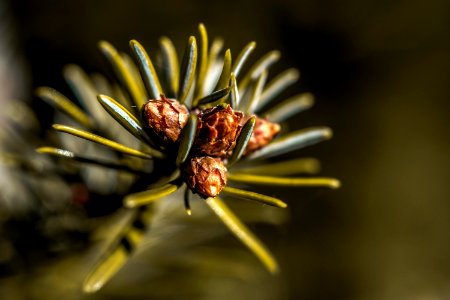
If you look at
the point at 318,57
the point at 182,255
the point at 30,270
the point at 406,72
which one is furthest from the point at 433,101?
the point at 30,270

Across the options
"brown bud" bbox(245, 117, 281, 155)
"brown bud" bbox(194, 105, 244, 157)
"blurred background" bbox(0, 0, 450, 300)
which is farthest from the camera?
"blurred background" bbox(0, 0, 450, 300)

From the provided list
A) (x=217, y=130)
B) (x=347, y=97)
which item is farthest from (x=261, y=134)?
(x=347, y=97)

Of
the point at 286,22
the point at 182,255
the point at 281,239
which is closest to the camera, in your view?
the point at 182,255

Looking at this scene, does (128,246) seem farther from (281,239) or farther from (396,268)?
(396,268)

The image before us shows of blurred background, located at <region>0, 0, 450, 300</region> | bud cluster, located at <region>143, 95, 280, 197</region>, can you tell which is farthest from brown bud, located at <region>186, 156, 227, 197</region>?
blurred background, located at <region>0, 0, 450, 300</region>

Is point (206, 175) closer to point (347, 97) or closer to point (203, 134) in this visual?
point (203, 134)

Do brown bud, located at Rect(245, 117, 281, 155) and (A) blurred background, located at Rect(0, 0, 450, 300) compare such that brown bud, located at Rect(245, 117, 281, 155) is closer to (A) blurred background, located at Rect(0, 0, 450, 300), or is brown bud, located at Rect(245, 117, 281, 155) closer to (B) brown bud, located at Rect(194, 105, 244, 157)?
(B) brown bud, located at Rect(194, 105, 244, 157)

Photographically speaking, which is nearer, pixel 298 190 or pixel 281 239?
pixel 281 239
